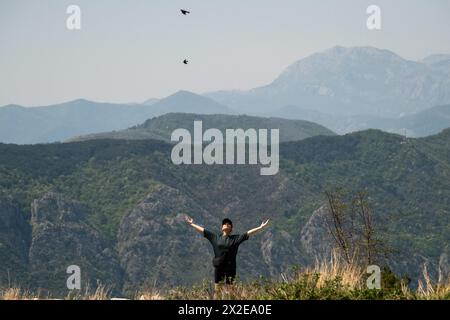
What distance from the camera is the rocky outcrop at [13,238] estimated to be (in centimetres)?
17362

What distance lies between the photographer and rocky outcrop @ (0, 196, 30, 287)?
174 metres

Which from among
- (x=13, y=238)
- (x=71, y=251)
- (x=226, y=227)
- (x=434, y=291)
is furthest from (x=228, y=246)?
(x=13, y=238)

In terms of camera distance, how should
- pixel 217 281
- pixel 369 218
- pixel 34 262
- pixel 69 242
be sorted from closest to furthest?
1. pixel 217 281
2. pixel 369 218
3. pixel 34 262
4. pixel 69 242

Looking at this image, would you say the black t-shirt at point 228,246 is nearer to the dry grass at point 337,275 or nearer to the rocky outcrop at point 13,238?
the dry grass at point 337,275

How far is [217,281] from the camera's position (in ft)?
57.6

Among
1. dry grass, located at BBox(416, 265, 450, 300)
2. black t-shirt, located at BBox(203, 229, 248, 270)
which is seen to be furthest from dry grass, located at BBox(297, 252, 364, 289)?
black t-shirt, located at BBox(203, 229, 248, 270)

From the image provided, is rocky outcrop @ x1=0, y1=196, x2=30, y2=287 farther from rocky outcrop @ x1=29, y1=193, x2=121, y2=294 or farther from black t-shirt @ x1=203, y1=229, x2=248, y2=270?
black t-shirt @ x1=203, y1=229, x2=248, y2=270

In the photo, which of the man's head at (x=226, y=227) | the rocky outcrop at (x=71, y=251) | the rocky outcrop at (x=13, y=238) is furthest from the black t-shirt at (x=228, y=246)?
the rocky outcrop at (x=71, y=251)

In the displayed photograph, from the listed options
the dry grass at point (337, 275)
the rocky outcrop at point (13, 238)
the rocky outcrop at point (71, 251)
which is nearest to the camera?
the dry grass at point (337, 275)

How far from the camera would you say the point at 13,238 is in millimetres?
190875
